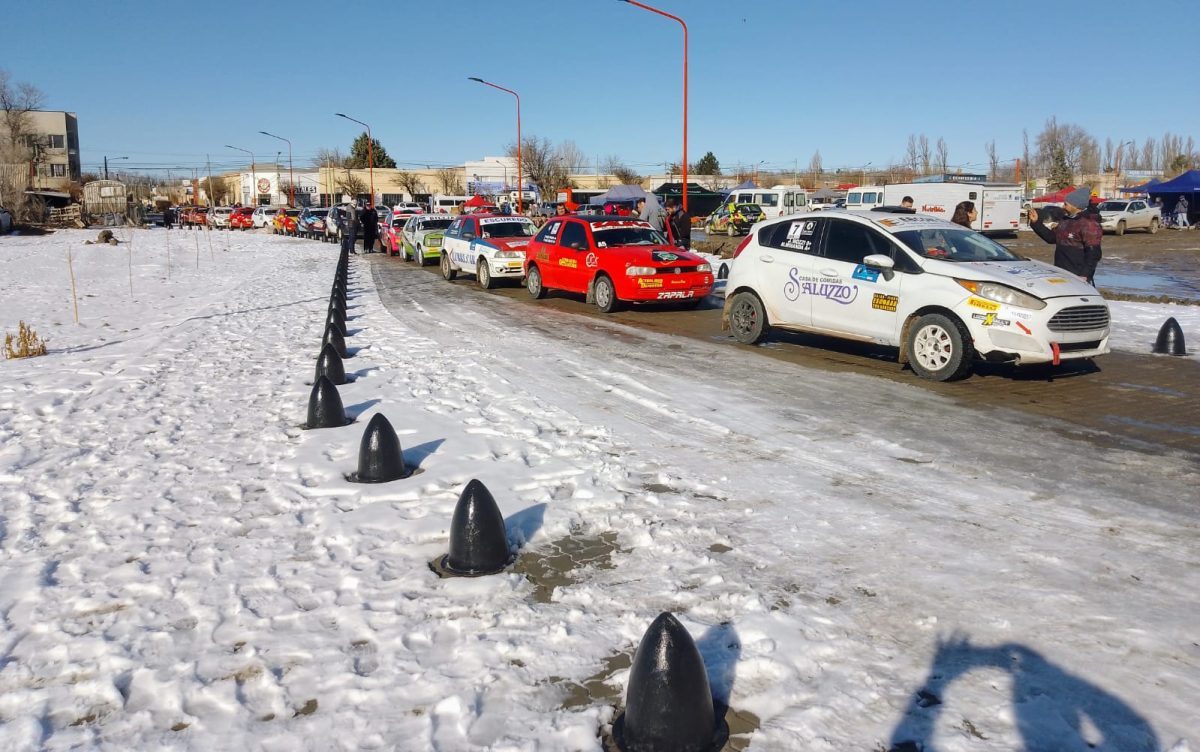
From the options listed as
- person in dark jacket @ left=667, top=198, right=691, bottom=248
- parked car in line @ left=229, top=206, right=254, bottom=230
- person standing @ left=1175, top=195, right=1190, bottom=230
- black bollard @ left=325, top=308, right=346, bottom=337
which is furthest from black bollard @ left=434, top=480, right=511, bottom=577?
parked car in line @ left=229, top=206, right=254, bottom=230

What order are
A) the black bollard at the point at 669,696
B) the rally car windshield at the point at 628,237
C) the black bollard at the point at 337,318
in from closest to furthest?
the black bollard at the point at 669,696 → the black bollard at the point at 337,318 → the rally car windshield at the point at 628,237

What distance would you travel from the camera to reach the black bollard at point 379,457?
19.5 feet

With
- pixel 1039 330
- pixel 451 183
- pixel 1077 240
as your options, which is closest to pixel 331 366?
pixel 1039 330

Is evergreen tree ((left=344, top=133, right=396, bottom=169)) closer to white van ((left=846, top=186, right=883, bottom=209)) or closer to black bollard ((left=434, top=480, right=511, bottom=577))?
white van ((left=846, top=186, right=883, bottom=209))

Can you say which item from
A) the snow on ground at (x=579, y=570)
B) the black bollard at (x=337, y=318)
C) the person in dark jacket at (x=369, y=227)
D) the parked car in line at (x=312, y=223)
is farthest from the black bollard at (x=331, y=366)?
the parked car in line at (x=312, y=223)

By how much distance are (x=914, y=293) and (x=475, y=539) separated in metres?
6.66

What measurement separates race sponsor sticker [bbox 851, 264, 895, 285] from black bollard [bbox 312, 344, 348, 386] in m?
5.82

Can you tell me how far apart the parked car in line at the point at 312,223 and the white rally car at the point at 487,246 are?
79.7ft

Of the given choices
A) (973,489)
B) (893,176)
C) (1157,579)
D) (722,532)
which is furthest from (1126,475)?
(893,176)

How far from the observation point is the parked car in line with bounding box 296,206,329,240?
46031 millimetres

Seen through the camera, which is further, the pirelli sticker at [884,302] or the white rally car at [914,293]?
the pirelli sticker at [884,302]

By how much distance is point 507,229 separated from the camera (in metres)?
20.8

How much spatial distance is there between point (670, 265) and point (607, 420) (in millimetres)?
8045

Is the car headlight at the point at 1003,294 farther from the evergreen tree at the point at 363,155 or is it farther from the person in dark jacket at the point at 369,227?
the evergreen tree at the point at 363,155
